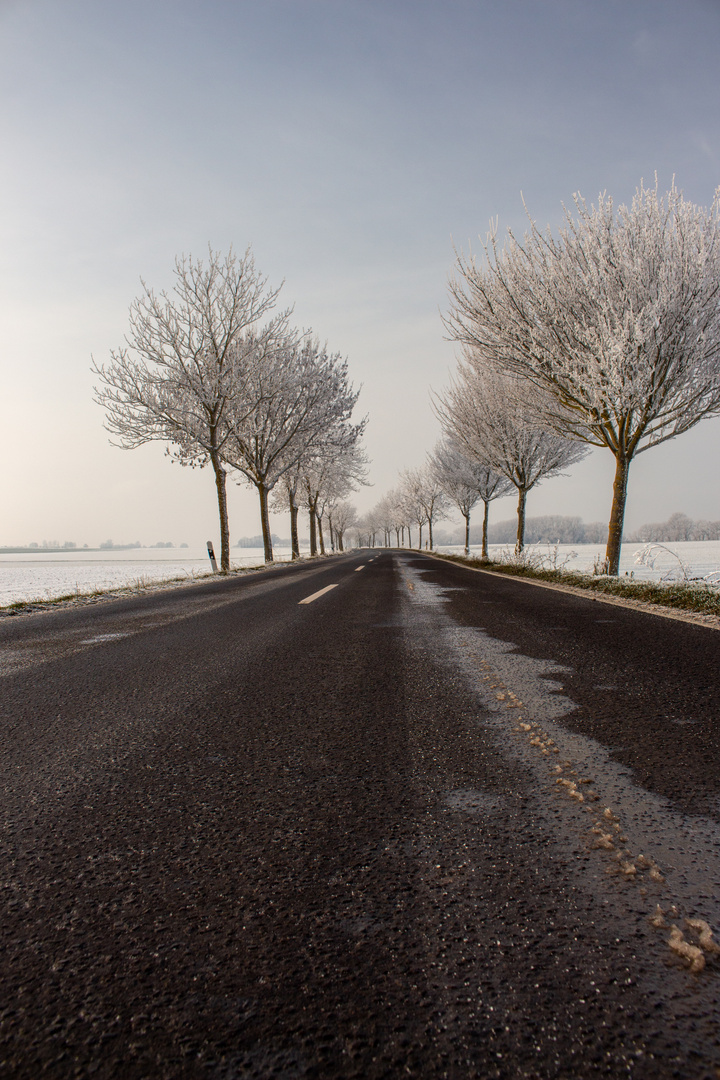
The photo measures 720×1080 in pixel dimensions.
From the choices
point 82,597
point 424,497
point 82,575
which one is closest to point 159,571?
point 82,575

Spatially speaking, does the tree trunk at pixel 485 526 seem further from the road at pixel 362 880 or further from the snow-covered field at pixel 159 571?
the road at pixel 362 880

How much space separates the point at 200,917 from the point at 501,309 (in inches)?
479

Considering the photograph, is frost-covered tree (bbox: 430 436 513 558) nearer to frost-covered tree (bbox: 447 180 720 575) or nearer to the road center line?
frost-covered tree (bbox: 447 180 720 575)

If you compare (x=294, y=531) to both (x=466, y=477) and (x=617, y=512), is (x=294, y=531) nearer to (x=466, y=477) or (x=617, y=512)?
(x=466, y=477)

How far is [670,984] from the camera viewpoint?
97cm

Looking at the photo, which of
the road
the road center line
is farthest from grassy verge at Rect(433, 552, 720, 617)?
the road center line

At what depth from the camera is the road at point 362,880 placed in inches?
34.4

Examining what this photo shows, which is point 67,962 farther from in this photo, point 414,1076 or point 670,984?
point 670,984

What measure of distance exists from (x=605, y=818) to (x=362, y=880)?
2.60 ft

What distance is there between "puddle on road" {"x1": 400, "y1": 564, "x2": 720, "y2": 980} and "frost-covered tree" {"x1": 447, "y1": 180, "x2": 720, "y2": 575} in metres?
9.24

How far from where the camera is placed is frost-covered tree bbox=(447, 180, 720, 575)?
388 inches

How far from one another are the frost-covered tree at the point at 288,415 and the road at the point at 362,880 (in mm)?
20117

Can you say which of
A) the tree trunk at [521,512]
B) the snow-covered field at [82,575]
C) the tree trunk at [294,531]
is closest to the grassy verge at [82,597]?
the snow-covered field at [82,575]

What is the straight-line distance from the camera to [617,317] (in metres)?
9.95
